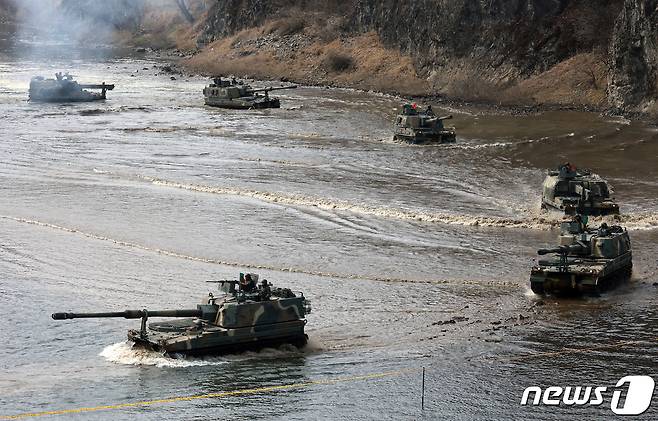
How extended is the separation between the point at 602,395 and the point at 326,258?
1402 centimetres

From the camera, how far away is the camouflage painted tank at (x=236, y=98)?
80.7 m

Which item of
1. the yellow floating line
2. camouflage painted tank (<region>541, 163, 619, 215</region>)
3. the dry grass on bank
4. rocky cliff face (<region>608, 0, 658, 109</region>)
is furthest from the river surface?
the dry grass on bank

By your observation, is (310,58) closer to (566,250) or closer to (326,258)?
(326,258)

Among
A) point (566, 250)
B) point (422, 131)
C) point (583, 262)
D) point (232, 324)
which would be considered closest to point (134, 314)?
point (232, 324)

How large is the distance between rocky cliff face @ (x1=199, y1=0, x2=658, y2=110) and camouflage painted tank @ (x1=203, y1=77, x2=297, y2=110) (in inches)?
476

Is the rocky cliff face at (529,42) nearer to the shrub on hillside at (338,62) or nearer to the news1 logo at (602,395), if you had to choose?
the shrub on hillside at (338,62)

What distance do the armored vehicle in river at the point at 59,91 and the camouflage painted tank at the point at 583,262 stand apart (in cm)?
5425

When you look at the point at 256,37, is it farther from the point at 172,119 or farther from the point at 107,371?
the point at 107,371

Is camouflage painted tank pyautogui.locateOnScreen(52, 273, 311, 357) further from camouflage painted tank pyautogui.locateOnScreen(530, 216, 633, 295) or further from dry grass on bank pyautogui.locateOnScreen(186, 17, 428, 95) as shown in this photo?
dry grass on bank pyautogui.locateOnScreen(186, 17, 428, 95)

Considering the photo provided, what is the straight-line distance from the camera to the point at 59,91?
8525 cm

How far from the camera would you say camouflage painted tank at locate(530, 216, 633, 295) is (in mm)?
34594

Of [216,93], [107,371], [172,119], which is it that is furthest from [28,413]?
[216,93]

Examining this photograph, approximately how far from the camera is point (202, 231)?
43594 mm

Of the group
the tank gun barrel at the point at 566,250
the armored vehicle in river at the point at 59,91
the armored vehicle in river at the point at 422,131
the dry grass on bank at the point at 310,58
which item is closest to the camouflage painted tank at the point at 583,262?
the tank gun barrel at the point at 566,250
